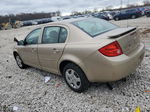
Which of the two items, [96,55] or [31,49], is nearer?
[96,55]

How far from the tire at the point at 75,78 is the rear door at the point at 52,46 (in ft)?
1.19

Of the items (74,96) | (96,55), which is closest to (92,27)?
(96,55)

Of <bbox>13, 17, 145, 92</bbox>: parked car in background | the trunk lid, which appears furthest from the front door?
the trunk lid

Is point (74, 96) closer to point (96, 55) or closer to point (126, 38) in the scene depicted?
point (96, 55)

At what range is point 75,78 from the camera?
2.94 metres

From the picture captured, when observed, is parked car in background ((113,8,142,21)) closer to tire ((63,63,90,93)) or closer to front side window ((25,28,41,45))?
front side window ((25,28,41,45))

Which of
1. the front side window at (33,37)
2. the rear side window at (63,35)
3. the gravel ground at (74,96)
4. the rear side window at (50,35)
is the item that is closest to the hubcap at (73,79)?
the gravel ground at (74,96)

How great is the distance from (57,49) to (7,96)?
1820 mm

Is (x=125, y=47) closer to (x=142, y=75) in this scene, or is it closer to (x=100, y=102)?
(x=100, y=102)

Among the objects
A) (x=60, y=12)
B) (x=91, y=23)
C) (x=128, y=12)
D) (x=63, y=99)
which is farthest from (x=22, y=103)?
(x=60, y=12)

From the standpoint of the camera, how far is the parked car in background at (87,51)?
7.75 ft

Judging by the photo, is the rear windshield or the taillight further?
the rear windshield

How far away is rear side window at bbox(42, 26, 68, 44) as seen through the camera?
302cm

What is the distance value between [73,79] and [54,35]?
1.17m
